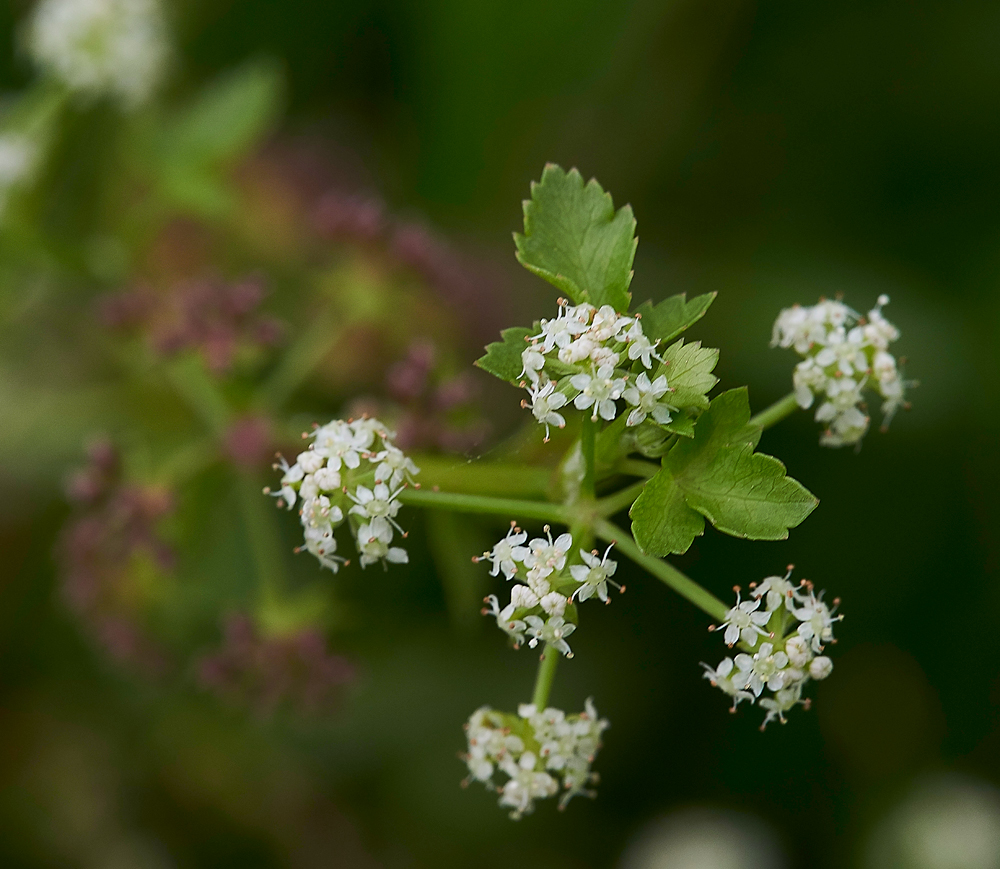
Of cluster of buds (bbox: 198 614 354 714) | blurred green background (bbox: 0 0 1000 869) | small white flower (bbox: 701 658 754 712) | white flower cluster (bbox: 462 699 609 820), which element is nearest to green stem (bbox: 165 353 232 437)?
cluster of buds (bbox: 198 614 354 714)

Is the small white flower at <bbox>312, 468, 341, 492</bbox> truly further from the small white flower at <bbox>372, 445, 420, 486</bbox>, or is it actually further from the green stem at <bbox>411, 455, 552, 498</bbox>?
the green stem at <bbox>411, 455, 552, 498</bbox>

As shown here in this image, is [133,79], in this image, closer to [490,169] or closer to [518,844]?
[490,169]

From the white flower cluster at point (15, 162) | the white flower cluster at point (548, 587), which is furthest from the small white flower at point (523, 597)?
the white flower cluster at point (15, 162)

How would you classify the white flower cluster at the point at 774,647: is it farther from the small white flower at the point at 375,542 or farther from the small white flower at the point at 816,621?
the small white flower at the point at 375,542

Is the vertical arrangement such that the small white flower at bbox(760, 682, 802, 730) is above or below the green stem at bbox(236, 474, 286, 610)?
below

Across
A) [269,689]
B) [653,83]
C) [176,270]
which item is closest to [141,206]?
[176,270]

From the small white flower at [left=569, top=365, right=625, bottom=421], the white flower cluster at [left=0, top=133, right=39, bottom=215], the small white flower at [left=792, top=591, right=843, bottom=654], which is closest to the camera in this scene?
the small white flower at [left=569, top=365, right=625, bottom=421]

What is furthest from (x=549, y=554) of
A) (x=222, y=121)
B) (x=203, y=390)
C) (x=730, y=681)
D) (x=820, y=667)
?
(x=222, y=121)
